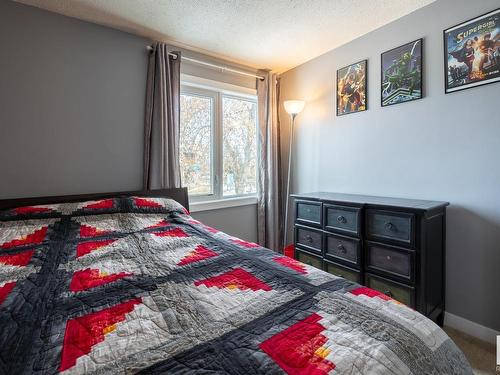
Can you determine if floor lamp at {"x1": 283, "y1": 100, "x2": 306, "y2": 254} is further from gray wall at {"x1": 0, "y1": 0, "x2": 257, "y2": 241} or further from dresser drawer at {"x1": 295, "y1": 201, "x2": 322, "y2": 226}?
gray wall at {"x1": 0, "y1": 0, "x2": 257, "y2": 241}

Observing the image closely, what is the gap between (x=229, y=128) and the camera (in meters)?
3.12

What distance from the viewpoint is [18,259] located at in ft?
3.94

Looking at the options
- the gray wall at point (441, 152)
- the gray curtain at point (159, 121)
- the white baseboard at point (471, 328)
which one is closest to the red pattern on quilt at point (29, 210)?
the gray curtain at point (159, 121)

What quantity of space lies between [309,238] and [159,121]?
5.94ft

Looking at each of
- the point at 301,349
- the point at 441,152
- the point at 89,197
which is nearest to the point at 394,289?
the point at 441,152

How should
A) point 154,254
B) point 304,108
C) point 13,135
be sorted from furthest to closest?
1. point 304,108
2. point 13,135
3. point 154,254

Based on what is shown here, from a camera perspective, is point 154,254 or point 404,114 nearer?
point 154,254

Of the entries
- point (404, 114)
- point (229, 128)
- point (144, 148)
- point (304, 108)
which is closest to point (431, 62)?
point (404, 114)

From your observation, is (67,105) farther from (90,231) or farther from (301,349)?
(301,349)

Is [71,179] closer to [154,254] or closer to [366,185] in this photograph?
[154,254]

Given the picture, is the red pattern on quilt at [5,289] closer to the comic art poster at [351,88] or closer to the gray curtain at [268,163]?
the gray curtain at [268,163]

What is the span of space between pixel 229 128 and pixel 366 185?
168 centimetres

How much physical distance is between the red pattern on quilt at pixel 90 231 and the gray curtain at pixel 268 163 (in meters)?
1.92

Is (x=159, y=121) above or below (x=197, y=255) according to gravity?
→ above
